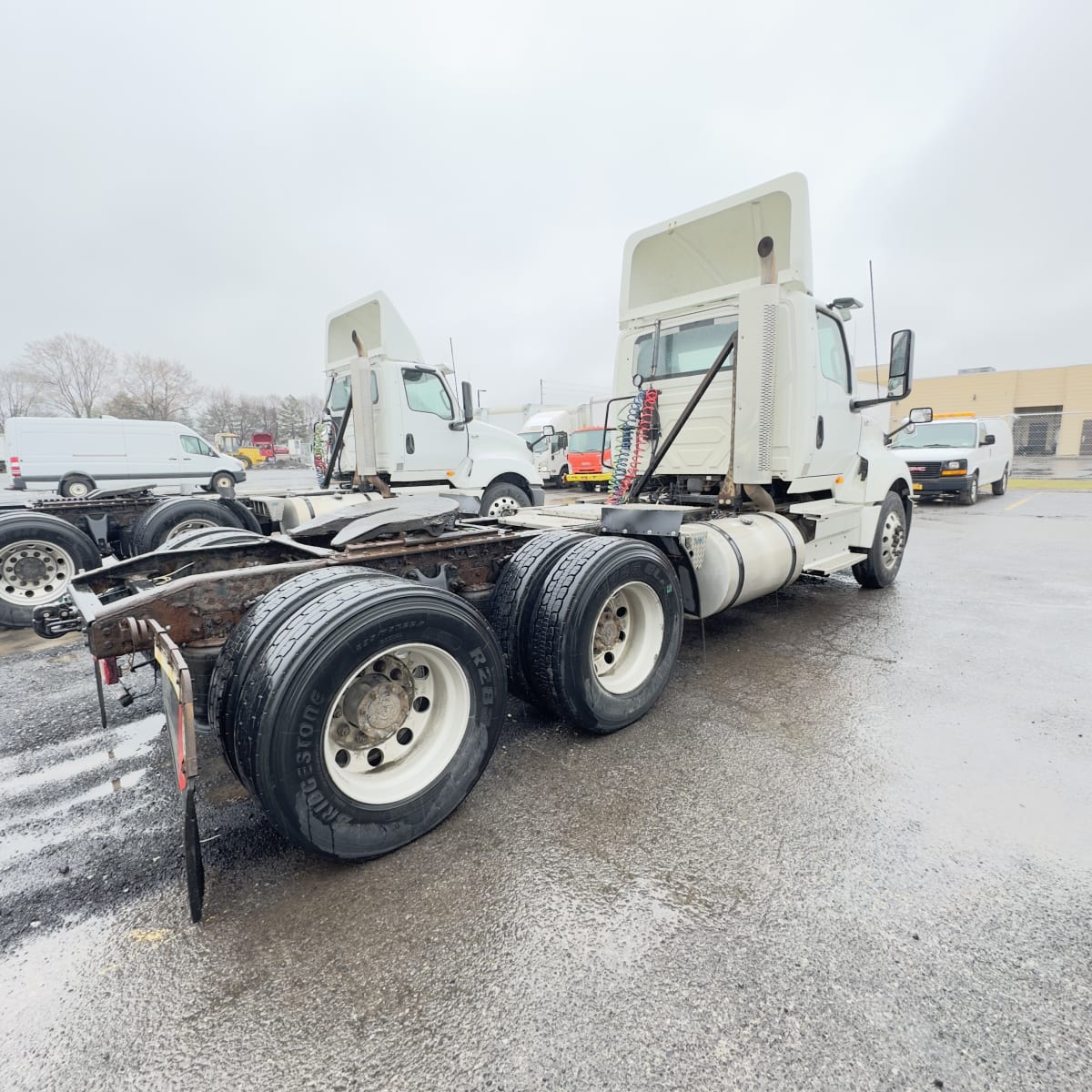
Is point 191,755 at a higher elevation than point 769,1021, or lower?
higher

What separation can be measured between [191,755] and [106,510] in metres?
5.74

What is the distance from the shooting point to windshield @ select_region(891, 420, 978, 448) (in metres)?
15.0

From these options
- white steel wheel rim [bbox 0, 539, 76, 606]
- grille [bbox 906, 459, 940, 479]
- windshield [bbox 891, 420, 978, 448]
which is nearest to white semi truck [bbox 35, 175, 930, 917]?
white steel wheel rim [bbox 0, 539, 76, 606]

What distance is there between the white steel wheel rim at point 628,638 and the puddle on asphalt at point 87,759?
2.54m

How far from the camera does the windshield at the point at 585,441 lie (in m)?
19.6

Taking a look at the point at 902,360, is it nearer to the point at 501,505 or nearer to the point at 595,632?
the point at 595,632

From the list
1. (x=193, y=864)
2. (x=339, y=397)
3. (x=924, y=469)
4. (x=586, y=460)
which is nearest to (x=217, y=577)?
(x=193, y=864)

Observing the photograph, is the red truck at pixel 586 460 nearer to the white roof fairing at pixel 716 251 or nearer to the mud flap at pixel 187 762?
the white roof fairing at pixel 716 251

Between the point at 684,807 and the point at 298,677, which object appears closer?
the point at 298,677

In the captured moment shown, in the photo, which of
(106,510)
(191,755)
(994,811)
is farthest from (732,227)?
(106,510)

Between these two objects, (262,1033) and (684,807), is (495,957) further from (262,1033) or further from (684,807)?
(684,807)

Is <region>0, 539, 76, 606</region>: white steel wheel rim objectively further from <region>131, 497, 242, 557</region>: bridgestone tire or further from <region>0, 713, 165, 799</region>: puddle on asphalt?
<region>0, 713, 165, 799</region>: puddle on asphalt

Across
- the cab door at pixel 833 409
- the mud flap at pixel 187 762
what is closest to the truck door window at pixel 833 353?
the cab door at pixel 833 409

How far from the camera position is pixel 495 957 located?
6.07ft
